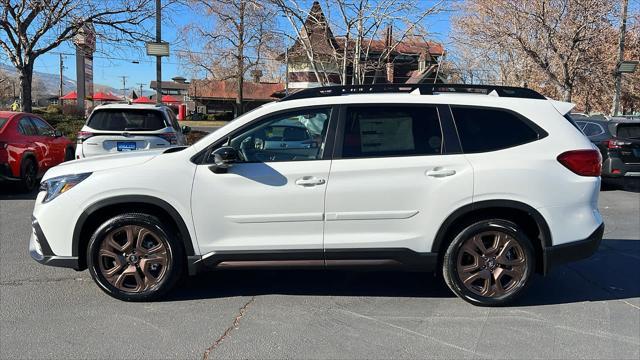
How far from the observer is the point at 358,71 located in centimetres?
1439

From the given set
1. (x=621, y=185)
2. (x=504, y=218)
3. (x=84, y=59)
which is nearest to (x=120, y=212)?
(x=504, y=218)

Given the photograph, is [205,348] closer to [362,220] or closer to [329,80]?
[362,220]

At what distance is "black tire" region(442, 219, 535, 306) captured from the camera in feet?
14.1

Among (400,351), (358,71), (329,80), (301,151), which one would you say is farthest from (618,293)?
(329,80)

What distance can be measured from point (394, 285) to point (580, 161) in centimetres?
194

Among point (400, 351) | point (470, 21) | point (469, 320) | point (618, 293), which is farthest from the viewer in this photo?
point (470, 21)

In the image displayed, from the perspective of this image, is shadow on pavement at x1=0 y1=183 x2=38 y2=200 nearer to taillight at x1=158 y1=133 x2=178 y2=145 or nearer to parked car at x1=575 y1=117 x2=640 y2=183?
taillight at x1=158 y1=133 x2=178 y2=145

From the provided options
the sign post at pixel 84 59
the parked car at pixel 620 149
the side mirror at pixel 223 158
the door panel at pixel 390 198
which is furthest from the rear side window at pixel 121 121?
the parked car at pixel 620 149

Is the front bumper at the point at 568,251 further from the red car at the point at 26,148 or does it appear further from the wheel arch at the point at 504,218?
the red car at the point at 26,148

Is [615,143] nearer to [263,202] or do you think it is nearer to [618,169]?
[618,169]

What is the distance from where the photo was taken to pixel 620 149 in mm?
10672

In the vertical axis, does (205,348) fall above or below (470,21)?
below

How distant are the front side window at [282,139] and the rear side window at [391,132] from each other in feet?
0.74

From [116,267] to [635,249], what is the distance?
19.1 feet
